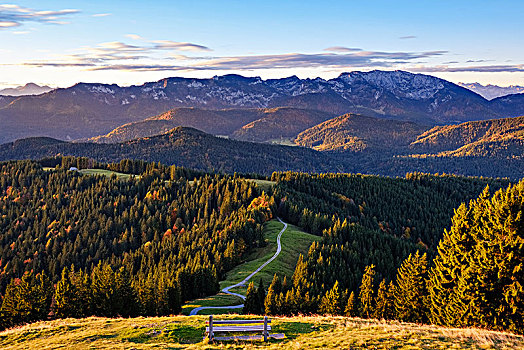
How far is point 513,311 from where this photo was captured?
4559 centimetres

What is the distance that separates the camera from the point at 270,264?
388 ft

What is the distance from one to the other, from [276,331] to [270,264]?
256 ft

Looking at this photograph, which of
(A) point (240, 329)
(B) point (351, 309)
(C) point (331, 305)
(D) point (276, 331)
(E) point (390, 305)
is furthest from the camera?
(C) point (331, 305)

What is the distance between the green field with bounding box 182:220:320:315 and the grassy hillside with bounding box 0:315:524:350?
32.1 metres

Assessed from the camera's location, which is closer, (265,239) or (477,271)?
(477,271)

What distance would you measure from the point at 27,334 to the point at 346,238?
373ft

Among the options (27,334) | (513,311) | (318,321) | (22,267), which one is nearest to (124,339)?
(27,334)

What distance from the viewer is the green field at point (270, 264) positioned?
85.9 meters

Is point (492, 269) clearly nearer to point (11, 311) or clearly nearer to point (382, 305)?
point (382, 305)

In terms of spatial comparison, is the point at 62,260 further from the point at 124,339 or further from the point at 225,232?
the point at 124,339

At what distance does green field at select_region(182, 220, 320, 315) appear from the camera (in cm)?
8594

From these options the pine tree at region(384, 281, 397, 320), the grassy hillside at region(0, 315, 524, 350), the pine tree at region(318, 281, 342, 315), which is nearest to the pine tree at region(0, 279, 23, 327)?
the grassy hillside at region(0, 315, 524, 350)

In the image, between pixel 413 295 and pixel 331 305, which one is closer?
pixel 413 295

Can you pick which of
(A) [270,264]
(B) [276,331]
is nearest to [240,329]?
(B) [276,331]
